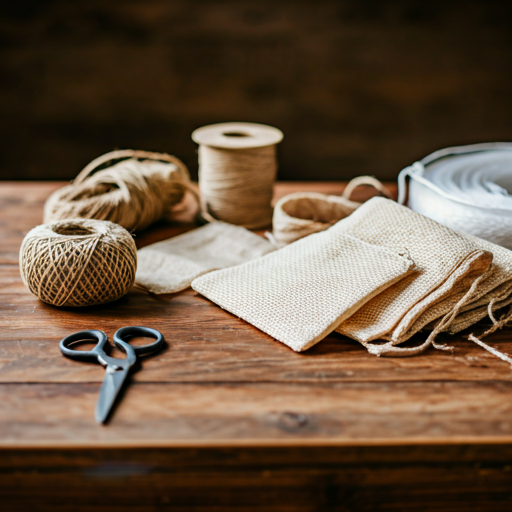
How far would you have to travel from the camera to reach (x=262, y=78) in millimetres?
1773

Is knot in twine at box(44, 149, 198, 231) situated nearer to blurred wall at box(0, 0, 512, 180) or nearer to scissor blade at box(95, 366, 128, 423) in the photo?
scissor blade at box(95, 366, 128, 423)

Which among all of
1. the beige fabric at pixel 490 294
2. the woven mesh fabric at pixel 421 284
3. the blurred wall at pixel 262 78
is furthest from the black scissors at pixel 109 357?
the blurred wall at pixel 262 78

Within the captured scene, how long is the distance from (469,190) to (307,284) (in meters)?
0.34

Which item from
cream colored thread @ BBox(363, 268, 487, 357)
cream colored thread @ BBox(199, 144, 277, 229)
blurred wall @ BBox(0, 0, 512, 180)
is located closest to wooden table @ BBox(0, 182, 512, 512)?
cream colored thread @ BBox(363, 268, 487, 357)

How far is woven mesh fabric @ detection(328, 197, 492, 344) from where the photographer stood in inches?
23.6

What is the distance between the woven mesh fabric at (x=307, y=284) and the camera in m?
0.60

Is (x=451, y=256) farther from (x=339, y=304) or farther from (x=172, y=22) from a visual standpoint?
(x=172, y=22)

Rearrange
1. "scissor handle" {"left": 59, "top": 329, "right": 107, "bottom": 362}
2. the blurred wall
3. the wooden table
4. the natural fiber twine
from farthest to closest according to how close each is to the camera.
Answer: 1. the blurred wall
2. the natural fiber twine
3. "scissor handle" {"left": 59, "top": 329, "right": 107, "bottom": 362}
4. the wooden table

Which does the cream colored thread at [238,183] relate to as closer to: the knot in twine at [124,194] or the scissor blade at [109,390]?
the knot in twine at [124,194]

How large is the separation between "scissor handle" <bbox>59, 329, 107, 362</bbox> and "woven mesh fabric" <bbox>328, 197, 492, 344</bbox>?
268 millimetres

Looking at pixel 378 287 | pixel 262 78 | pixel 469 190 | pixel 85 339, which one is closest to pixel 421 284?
pixel 378 287

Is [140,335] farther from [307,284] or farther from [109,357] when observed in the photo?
[307,284]

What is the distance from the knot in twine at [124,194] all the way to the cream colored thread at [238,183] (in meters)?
0.04

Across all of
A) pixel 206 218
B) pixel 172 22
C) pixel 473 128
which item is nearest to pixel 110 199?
pixel 206 218
